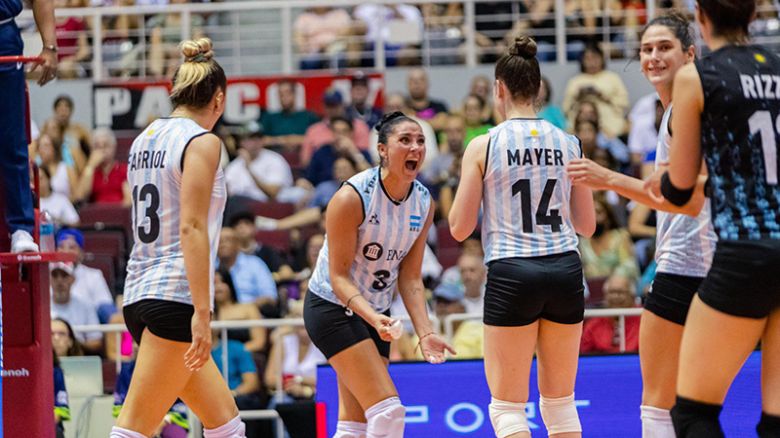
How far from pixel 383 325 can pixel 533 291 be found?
733 millimetres

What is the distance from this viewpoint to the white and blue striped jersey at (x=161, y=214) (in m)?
5.40

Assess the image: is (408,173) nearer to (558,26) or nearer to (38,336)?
(38,336)

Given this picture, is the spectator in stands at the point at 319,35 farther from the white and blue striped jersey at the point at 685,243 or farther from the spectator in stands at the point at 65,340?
the white and blue striped jersey at the point at 685,243

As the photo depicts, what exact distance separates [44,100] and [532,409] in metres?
9.83

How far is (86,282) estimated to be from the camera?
11.7m

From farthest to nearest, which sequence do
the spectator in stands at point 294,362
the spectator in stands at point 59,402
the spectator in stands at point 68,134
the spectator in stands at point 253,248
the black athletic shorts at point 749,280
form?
the spectator in stands at point 68,134 < the spectator in stands at point 253,248 < the spectator in stands at point 294,362 < the spectator in stands at point 59,402 < the black athletic shorts at point 749,280

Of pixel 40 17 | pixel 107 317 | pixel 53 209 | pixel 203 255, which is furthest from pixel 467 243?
pixel 203 255

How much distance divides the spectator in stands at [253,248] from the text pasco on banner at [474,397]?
3.75m

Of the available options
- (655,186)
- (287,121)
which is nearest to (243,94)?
(287,121)

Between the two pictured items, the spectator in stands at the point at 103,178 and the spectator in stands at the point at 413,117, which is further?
the spectator in stands at the point at 103,178

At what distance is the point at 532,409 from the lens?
26.0ft

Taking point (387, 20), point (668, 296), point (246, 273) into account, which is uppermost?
point (387, 20)

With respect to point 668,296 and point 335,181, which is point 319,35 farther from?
point 668,296

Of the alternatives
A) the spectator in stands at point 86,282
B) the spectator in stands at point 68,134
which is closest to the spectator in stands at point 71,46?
the spectator in stands at point 68,134
